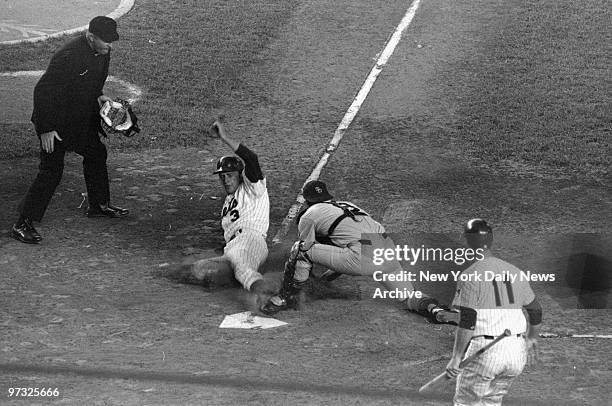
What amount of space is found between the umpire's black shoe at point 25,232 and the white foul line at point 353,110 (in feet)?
8.16

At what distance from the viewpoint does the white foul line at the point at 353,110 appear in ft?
39.9

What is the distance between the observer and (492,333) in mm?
7090

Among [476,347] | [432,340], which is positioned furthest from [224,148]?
[476,347]

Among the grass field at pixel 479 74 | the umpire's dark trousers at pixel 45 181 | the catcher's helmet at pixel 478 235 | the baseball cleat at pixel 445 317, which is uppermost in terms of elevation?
the grass field at pixel 479 74

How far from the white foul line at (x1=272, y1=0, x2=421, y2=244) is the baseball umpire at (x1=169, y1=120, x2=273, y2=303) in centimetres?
76

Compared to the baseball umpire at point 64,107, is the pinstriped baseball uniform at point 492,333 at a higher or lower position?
lower

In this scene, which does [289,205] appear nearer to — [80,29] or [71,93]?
[71,93]

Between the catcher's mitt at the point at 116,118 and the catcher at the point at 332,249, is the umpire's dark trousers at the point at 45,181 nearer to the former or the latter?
the catcher's mitt at the point at 116,118

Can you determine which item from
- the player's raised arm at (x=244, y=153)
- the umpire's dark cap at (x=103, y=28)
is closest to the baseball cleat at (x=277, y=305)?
the player's raised arm at (x=244, y=153)

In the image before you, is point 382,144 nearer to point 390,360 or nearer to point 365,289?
point 365,289

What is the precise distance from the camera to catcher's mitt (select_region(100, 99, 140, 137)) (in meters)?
11.5

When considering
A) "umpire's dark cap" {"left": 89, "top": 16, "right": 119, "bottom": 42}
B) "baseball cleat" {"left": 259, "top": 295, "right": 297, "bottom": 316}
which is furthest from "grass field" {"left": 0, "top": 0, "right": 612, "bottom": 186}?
"baseball cleat" {"left": 259, "top": 295, "right": 297, "bottom": 316}

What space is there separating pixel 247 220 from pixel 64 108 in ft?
7.34

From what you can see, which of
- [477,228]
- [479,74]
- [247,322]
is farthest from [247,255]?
[479,74]
